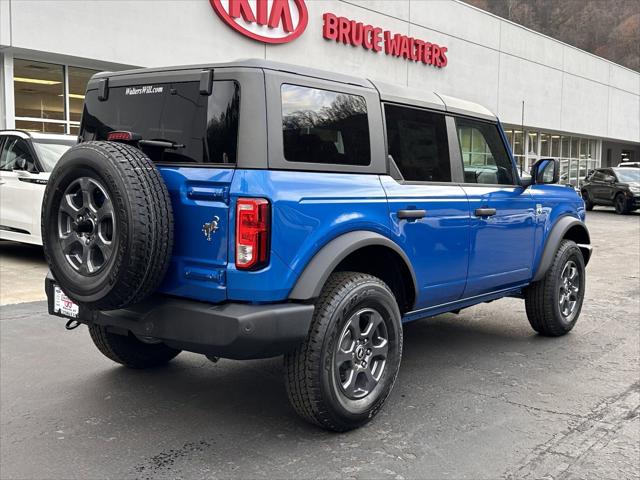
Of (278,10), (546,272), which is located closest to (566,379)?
(546,272)

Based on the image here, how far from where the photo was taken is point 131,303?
3.42 metres

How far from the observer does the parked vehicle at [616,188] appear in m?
23.5

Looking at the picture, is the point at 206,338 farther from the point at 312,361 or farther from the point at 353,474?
the point at 353,474

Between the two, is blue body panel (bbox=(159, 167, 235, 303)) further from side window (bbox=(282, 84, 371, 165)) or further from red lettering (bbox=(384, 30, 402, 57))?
red lettering (bbox=(384, 30, 402, 57))

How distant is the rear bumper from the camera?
3.28m

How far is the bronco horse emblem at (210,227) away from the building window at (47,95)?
12.0 meters

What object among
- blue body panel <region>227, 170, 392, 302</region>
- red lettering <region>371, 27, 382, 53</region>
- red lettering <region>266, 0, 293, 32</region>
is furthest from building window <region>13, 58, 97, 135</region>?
blue body panel <region>227, 170, 392, 302</region>

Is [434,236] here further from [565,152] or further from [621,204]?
[565,152]

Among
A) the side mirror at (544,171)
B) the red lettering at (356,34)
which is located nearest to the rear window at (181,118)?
the side mirror at (544,171)

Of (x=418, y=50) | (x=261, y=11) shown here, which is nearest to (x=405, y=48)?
(x=418, y=50)

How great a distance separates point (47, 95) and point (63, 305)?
1174cm

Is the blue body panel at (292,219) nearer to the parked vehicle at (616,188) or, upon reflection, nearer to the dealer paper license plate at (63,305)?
the dealer paper license plate at (63,305)

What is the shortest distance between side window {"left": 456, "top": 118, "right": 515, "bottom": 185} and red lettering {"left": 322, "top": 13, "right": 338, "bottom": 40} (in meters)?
15.2

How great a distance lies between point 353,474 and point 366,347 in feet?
2.73
